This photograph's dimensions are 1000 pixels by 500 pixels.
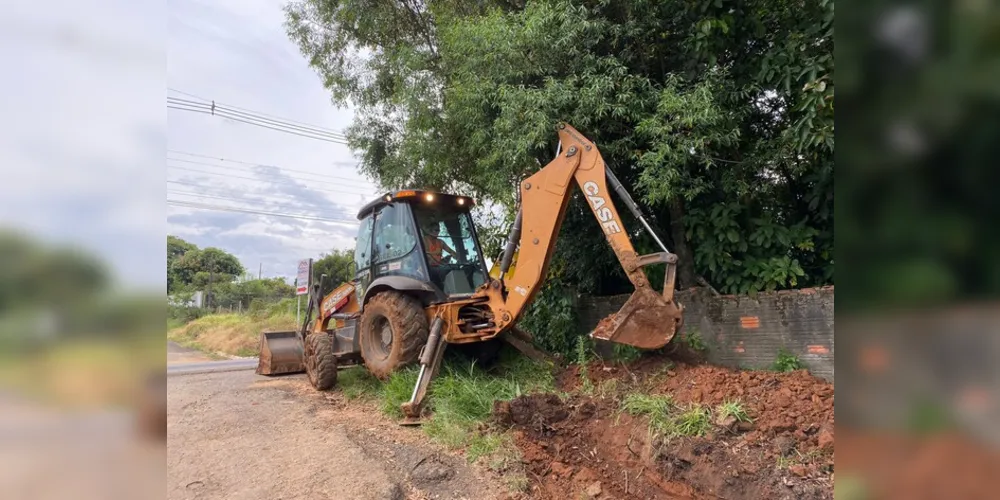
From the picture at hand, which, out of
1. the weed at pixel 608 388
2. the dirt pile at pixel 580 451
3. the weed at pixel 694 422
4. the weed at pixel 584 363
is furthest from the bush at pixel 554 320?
the weed at pixel 694 422

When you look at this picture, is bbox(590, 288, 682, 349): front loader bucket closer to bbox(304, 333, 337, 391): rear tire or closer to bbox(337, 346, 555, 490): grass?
bbox(337, 346, 555, 490): grass

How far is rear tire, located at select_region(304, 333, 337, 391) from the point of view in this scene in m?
6.65

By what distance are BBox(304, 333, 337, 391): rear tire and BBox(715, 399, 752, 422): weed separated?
4.69 meters

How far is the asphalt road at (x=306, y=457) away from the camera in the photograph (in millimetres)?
3463

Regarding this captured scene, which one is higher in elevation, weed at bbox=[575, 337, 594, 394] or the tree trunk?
the tree trunk

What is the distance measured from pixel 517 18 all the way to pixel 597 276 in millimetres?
3094

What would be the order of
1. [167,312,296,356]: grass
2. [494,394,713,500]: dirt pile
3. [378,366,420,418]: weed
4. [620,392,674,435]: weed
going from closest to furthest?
[494,394,713,500]: dirt pile < [620,392,674,435]: weed < [378,366,420,418]: weed < [167,312,296,356]: grass

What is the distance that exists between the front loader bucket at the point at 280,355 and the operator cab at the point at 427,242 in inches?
98.6

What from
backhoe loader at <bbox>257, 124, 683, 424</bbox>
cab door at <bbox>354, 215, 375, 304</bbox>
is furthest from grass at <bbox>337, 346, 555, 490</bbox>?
cab door at <bbox>354, 215, 375, 304</bbox>

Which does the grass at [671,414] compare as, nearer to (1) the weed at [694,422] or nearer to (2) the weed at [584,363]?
(1) the weed at [694,422]
